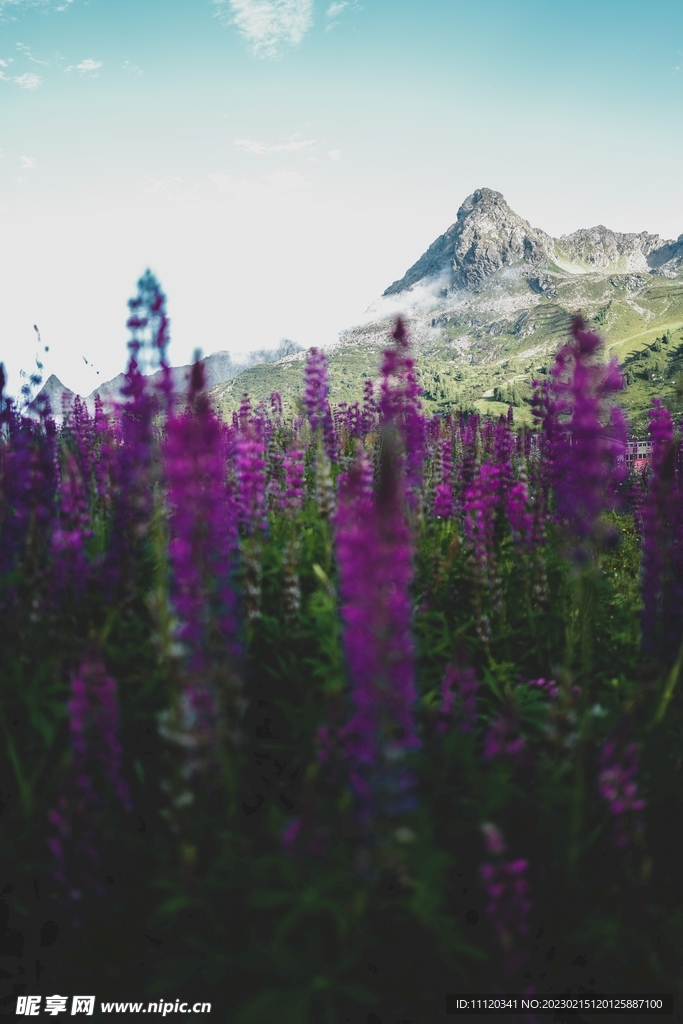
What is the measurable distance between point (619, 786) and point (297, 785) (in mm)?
2075

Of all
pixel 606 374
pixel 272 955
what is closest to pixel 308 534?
pixel 606 374

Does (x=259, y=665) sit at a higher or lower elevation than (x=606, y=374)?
lower

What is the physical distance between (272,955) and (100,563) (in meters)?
3.34

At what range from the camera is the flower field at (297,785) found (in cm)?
266

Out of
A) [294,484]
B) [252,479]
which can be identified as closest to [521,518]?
[294,484]

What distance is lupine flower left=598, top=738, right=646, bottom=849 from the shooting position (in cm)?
324

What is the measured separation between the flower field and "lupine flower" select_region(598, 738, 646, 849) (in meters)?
0.02

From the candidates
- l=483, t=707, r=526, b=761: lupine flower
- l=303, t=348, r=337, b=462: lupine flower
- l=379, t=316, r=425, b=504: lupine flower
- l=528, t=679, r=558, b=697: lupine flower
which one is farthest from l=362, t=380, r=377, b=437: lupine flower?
l=483, t=707, r=526, b=761: lupine flower

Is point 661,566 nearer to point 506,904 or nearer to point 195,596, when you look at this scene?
point 506,904

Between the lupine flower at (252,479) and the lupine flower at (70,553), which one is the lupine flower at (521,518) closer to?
the lupine flower at (252,479)

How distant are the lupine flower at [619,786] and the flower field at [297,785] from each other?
18 millimetres

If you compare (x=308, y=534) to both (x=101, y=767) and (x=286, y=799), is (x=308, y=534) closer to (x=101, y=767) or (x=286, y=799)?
(x=286, y=799)

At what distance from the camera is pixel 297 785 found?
13.4 ft

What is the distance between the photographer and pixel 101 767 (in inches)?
122
